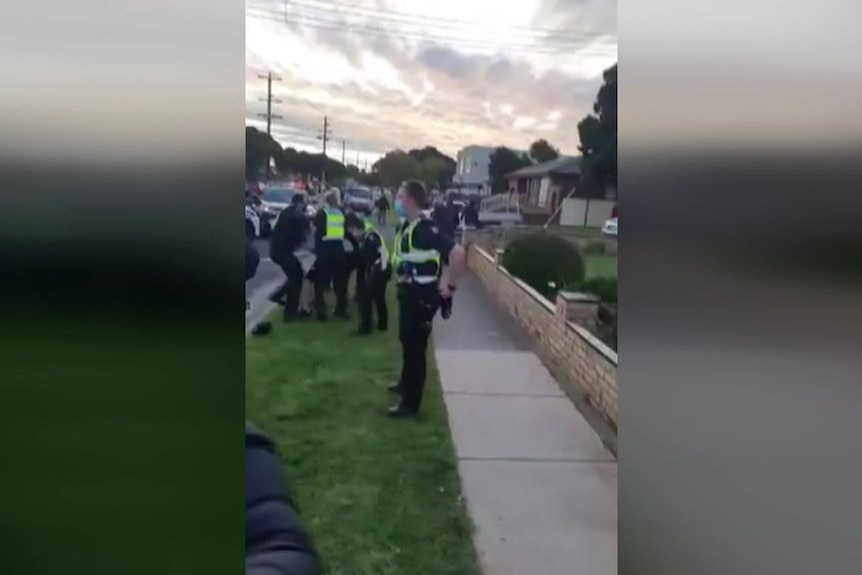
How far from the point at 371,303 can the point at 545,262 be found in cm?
42

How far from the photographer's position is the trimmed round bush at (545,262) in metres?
1.62

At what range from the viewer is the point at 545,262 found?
1.63 metres

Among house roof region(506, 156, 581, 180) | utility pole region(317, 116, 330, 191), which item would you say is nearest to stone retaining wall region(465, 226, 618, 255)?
house roof region(506, 156, 581, 180)

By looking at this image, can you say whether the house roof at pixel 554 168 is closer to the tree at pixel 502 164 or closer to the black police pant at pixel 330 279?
the tree at pixel 502 164

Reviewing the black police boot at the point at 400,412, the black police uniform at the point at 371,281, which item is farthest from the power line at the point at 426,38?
the black police boot at the point at 400,412

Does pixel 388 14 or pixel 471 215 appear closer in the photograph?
pixel 388 14

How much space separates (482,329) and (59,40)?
3.78ft

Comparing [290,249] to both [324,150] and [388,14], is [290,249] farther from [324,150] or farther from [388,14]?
[388,14]

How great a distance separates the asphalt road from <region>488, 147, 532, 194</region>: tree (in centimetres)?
54

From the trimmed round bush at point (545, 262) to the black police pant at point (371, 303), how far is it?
0.30m

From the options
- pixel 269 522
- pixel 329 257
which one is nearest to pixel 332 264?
pixel 329 257

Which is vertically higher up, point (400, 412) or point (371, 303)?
point (371, 303)

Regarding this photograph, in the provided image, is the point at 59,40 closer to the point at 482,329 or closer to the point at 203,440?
the point at 203,440

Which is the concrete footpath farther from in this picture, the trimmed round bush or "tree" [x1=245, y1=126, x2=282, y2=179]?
"tree" [x1=245, y1=126, x2=282, y2=179]
